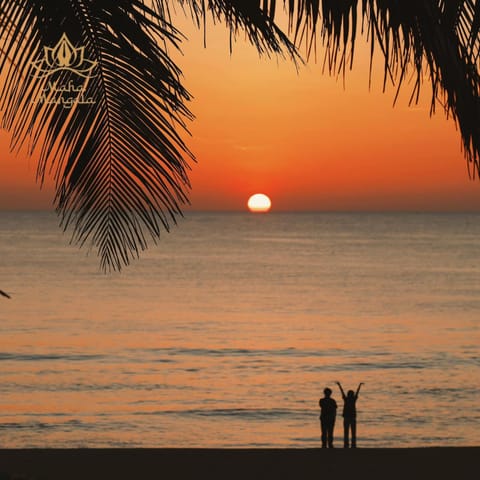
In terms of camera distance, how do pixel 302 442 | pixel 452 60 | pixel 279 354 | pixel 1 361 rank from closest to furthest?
pixel 452 60
pixel 302 442
pixel 1 361
pixel 279 354

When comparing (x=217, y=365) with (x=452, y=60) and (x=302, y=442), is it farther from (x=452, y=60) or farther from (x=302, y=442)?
(x=452, y=60)

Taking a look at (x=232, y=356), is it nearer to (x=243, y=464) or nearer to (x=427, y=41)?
(x=243, y=464)

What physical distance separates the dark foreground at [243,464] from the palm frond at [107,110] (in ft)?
35.1

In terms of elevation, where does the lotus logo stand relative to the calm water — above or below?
above

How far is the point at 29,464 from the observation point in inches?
572

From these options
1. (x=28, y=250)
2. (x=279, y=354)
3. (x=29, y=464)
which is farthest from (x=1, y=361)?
(x=28, y=250)

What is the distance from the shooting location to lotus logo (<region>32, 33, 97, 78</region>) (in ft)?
11.0

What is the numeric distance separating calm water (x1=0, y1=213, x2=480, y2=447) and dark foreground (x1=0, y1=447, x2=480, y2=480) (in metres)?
12.9

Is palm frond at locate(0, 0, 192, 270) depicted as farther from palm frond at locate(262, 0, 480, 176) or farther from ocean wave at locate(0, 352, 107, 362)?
ocean wave at locate(0, 352, 107, 362)

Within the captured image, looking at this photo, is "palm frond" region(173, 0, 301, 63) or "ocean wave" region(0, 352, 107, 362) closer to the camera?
"palm frond" region(173, 0, 301, 63)

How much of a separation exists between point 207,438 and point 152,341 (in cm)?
2266

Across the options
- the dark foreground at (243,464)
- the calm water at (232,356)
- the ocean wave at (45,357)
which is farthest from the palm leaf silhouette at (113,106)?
the ocean wave at (45,357)

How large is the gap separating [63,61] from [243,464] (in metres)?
12.1

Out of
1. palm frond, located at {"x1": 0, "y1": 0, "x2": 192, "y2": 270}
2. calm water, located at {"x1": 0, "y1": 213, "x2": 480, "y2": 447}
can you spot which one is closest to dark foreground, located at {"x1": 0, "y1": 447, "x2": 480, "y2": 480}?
palm frond, located at {"x1": 0, "y1": 0, "x2": 192, "y2": 270}
